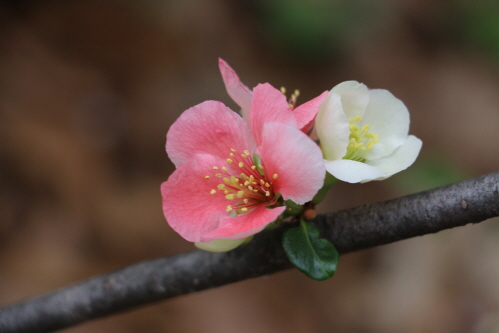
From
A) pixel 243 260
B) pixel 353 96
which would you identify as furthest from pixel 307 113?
pixel 243 260

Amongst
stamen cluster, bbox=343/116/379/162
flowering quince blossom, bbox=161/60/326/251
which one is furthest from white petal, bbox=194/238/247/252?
stamen cluster, bbox=343/116/379/162

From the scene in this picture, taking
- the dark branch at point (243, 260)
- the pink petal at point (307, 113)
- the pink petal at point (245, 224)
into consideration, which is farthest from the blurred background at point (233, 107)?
the pink petal at point (307, 113)

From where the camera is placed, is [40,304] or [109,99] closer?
[40,304]

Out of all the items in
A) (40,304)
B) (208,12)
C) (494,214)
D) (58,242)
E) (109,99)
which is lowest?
(494,214)

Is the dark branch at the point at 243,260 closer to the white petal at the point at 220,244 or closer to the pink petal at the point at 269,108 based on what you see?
the white petal at the point at 220,244

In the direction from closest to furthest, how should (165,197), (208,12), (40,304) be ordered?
(165,197) < (40,304) < (208,12)

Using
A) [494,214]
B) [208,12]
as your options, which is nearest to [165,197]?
[494,214]

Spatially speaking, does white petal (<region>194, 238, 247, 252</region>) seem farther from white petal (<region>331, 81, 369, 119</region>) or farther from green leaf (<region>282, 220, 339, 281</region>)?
white petal (<region>331, 81, 369, 119</region>)

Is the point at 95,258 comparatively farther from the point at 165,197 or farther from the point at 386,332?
the point at 165,197
